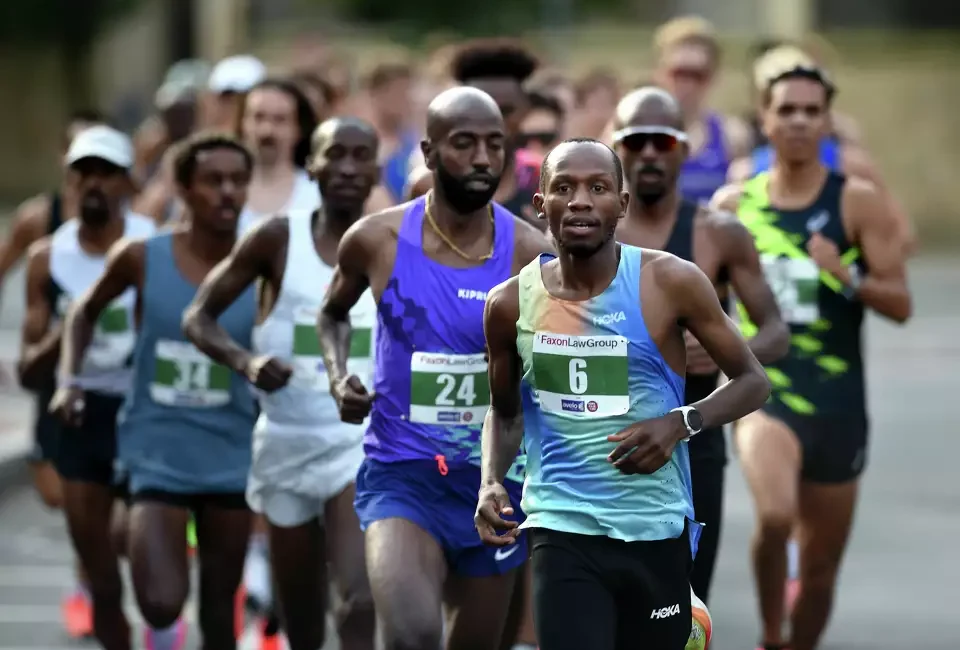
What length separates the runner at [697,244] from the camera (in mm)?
7625

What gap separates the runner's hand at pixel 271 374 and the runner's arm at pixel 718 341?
5.80ft

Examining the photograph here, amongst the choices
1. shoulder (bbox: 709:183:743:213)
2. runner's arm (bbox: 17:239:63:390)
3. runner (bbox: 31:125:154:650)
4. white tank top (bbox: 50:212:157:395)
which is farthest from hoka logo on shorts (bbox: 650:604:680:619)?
runner's arm (bbox: 17:239:63:390)

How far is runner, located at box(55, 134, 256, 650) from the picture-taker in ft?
26.4

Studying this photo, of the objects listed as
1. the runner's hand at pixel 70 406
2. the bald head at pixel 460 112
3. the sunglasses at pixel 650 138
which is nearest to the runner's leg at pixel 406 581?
the bald head at pixel 460 112

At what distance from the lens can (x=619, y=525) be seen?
5.91 m

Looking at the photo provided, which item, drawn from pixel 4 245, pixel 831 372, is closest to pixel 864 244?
pixel 831 372

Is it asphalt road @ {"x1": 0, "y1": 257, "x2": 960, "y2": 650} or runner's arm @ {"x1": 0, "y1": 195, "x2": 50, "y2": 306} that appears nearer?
asphalt road @ {"x1": 0, "y1": 257, "x2": 960, "y2": 650}

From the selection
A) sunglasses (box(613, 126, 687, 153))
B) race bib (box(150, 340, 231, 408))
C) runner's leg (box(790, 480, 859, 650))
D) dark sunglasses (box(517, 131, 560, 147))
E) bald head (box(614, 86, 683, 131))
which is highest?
bald head (box(614, 86, 683, 131))

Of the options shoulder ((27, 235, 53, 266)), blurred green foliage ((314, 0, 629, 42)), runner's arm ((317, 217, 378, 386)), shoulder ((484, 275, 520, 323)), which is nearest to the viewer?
shoulder ((484, 275, 520, 323))

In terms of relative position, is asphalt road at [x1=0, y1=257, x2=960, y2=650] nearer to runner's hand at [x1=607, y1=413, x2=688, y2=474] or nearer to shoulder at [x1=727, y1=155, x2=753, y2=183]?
shoulder at [x1=727, y1=155, x2=753, y2=183]

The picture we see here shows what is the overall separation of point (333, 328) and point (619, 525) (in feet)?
5.11

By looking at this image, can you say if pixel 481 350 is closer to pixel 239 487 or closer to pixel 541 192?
pixel 541 192

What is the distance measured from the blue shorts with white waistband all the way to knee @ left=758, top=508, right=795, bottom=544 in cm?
200

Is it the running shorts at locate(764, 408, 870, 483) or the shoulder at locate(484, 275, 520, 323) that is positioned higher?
the shoulder at locate(484, 275, 520, 323)
